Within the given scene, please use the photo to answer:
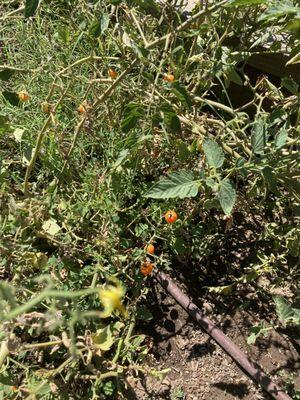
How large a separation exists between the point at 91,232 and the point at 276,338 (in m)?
0.71

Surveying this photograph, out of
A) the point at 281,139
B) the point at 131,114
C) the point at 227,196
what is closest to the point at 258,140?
the point at 281,139

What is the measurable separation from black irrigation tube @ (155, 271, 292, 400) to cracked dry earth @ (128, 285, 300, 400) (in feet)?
0.12

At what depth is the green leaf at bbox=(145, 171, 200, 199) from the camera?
45.7 inches

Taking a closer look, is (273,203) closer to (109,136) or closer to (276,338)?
Answer: (276,338)

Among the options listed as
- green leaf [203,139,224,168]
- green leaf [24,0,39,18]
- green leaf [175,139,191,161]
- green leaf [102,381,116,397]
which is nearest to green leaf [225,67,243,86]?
green leaf [175,139,191,161]

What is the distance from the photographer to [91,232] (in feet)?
4.87

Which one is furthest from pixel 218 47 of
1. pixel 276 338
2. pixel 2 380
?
pixel 2 380

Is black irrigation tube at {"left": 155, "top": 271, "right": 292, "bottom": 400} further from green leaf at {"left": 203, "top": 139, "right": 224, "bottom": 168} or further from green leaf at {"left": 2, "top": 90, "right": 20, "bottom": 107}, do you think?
green leaf at {"left": 2, "top": 90, "right": 20, "bottom": 107}

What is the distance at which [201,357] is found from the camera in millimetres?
1565

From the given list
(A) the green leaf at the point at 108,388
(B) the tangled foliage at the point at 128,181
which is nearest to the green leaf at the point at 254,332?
(B) the tangled foliage at the point at 128,181

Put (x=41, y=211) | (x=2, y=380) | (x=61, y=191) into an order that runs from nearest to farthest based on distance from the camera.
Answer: (x=2, y=380), (x=41, y=211), (x=61, y=191)

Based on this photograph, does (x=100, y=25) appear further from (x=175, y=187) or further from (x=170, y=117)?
(x=175, y=187)

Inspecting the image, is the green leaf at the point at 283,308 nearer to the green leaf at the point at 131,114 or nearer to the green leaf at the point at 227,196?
the green leaf at the point at 227,196

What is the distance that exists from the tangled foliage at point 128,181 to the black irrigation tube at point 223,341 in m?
0.10
